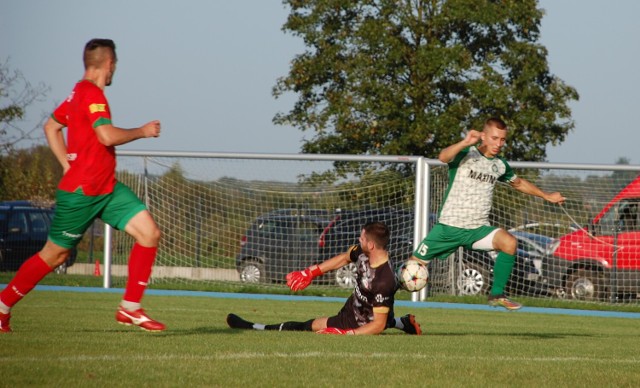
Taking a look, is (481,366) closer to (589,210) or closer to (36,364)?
(36,364)

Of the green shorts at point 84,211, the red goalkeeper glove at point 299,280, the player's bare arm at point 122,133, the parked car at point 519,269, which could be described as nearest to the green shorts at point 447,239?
the red goalkeeper glove at point 299,280

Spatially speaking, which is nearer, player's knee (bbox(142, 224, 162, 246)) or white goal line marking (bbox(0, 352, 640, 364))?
white goal line marking (bbox(0, 352, 640, 364))

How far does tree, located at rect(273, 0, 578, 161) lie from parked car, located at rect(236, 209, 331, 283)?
1393 centimetres

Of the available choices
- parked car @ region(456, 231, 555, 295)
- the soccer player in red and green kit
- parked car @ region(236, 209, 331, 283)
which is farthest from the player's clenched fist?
parked car @ region(456, 231, 555, 295)

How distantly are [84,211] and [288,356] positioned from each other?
81.6 inches

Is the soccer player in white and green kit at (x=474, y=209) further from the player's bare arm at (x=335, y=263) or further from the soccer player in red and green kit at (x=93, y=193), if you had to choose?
the soccer player in red and green kit at (x=93, y=193)

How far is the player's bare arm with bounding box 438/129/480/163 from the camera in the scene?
360 inches

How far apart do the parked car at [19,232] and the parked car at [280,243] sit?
4480 millimetres

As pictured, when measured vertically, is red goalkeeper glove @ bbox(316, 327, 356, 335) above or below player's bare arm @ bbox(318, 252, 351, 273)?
below

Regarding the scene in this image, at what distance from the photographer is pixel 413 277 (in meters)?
9.62

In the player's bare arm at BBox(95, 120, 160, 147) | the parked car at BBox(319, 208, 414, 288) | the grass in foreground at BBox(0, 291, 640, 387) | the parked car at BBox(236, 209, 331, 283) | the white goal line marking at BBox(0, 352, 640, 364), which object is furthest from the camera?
the parked car at BBox(236, 209, 331, 283)

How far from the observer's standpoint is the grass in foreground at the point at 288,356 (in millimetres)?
5867

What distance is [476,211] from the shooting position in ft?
33.7

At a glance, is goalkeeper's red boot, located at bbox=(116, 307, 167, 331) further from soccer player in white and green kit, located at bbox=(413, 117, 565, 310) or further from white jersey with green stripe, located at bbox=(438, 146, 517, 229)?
white jersey with green stripe, located at bbox=(438, 146, 517, 229)
